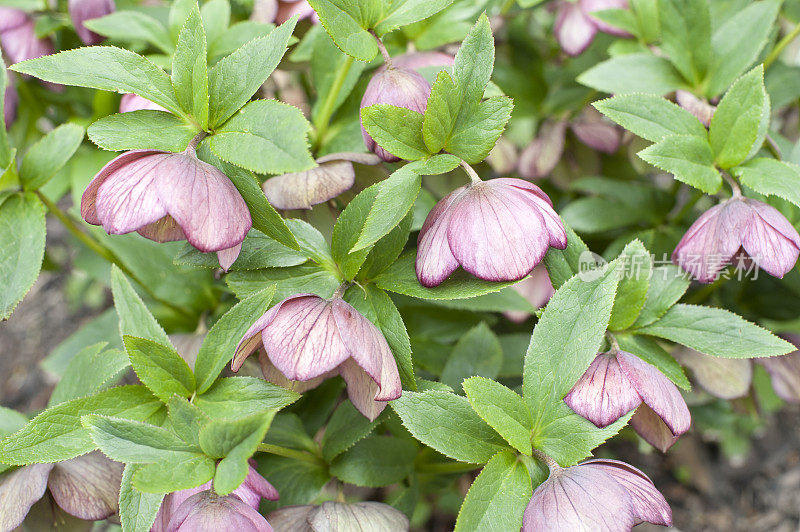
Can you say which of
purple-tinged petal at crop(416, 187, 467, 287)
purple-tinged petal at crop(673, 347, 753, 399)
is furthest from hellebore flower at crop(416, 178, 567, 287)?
purple-tinged petal at crop(673, 347, 753, 399)

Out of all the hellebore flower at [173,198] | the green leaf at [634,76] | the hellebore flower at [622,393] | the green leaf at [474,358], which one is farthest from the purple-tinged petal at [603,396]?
the green leaf at [634,76]

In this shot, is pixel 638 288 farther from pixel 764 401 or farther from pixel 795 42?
pixel 795 42

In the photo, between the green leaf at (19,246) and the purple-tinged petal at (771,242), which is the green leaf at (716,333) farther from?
the green leaf at (19,246)

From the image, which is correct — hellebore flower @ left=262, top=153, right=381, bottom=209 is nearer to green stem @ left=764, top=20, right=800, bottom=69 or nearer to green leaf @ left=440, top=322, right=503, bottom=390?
green leaf @ left=440, top=322, right=503, bottom=390

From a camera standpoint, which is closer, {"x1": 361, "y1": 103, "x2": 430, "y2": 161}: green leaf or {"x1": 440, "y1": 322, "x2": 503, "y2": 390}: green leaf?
{"x1": 361, "y1": 103, "x2": 430, "y2": 161}: green leaf

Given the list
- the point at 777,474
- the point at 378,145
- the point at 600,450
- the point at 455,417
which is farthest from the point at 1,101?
the point at 777,474

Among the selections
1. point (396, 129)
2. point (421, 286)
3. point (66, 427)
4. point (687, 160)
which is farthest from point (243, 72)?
point (687, 160)
